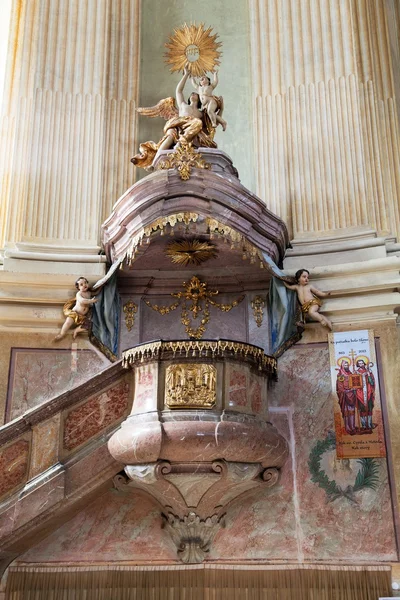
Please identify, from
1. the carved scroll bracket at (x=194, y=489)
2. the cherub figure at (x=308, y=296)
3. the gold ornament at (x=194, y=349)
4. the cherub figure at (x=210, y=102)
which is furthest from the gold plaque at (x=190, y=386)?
the cherub figure at (x=210, y=102)

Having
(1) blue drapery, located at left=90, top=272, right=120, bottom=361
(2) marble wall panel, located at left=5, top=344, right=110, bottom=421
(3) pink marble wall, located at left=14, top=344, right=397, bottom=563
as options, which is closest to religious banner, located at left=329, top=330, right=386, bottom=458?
(3) pink marble wall, located at left=14, top=344, right=397, bottom=563

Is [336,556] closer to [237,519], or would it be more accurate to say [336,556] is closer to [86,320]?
[237,519]

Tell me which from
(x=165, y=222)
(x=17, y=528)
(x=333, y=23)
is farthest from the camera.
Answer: (x=333, y=23)

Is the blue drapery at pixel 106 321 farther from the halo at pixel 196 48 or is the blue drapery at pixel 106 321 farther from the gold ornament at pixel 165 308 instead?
the halo at pixel 196 48

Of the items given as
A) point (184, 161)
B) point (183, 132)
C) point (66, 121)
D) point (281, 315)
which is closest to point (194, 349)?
point (281, 315)

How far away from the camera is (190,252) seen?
7.86 meters

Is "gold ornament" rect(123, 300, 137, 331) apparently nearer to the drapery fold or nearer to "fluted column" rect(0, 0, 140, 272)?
"fluted column" rect(0, 0, 140, 272)

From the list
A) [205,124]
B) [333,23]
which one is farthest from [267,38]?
[205,124]

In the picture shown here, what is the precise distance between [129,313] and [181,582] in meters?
2.82

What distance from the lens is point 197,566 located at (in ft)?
23.0

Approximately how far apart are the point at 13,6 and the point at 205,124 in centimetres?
356

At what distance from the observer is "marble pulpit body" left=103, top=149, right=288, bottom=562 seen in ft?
21.6

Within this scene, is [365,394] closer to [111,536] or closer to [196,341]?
[196,341]

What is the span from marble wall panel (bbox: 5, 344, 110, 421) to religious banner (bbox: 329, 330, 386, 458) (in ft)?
7.89
